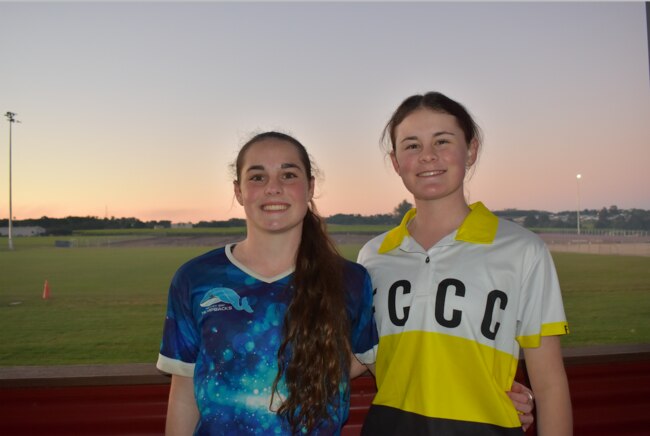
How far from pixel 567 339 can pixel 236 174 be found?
10.9 meters

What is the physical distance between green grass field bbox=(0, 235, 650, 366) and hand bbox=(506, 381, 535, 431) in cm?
797

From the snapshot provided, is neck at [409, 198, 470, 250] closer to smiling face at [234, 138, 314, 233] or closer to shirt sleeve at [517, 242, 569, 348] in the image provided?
shirt sleeve at [517, 242, 569, 348]

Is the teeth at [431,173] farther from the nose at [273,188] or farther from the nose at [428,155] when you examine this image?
the nose at [273,188]

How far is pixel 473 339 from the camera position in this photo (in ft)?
4.45

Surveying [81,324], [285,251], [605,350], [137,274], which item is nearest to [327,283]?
[285,251]

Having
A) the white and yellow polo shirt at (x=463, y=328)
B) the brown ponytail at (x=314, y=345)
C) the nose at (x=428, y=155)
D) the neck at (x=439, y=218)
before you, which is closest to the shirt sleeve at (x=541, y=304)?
the white and yellow polo shirt at (x=463, y=328)

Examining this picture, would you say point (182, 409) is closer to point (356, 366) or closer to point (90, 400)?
point (356, 366)

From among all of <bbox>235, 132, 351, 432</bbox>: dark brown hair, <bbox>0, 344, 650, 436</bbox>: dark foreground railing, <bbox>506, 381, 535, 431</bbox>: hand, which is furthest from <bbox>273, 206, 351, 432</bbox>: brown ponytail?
<bbox>0, 344, 650, 436</bbox>: dark foreground railing

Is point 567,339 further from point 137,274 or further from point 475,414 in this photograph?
point 137,274

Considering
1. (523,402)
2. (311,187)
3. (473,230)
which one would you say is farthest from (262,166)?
(523,402)

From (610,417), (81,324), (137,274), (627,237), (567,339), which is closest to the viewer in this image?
(610,417)

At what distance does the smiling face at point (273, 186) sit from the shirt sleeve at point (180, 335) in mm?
276

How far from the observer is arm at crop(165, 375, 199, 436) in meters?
1.41

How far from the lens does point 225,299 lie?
1398mm
